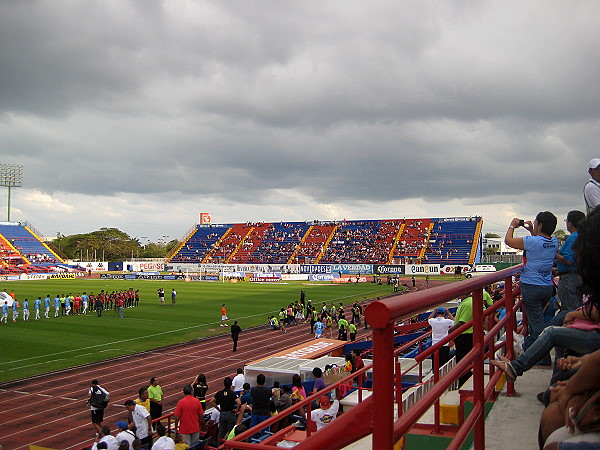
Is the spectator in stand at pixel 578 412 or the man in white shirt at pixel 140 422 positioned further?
the man in white shirt at pixel 140 422

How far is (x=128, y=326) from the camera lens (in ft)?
94.4

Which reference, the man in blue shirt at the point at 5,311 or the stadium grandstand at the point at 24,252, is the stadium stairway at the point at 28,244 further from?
the man in blue shirt at the point at 5,311

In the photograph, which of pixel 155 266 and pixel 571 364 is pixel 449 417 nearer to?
pixel 571 364

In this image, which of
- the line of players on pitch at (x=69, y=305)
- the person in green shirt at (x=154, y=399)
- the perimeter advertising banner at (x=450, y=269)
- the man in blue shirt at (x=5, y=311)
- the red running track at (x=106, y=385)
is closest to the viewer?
the person in green shirt at (x=154, y=399)

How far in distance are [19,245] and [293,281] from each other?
44.4 m

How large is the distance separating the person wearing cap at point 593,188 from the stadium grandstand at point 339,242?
6589 centimetres

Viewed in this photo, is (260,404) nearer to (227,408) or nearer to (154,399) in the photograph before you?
(227,408)

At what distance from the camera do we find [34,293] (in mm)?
44594

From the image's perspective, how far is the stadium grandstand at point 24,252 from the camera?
69.8 meters

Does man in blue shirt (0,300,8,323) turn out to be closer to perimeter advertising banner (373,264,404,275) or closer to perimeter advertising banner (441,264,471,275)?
perimeter advertising banner (373,264,404,275)

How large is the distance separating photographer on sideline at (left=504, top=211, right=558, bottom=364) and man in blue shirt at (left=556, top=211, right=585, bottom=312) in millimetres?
129

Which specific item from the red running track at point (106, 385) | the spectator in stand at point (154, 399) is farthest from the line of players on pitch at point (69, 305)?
the spectator in stand at point (154, 399)

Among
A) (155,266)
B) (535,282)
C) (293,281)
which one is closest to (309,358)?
(535,282)

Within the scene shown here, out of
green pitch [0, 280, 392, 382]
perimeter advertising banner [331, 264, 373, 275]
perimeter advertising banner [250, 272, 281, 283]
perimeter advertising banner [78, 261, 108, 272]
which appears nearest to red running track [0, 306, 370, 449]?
green pitch [0, 280, 392, 382]
